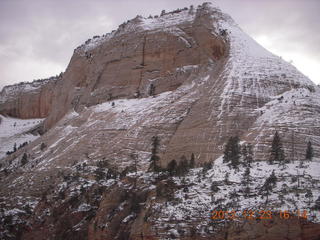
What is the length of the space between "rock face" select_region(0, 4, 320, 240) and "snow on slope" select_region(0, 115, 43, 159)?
34.9 feet

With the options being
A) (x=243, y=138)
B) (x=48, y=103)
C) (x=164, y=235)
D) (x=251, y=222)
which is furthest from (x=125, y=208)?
(x=48, y=103)

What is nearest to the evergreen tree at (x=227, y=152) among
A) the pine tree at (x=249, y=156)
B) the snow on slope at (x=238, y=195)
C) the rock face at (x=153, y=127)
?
the pine tree at (x=249, y=156)

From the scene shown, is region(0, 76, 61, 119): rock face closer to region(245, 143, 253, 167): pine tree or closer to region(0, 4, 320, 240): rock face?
region(0, 4, 320, 240): rock face

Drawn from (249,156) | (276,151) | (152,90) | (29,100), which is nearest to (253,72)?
(152,90)

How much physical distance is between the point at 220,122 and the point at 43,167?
17.3 metres

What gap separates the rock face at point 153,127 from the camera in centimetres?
3331

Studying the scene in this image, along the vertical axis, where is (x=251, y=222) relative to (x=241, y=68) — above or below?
below

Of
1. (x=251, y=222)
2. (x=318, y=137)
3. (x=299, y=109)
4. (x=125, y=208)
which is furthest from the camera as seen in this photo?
(x=299, y=109)

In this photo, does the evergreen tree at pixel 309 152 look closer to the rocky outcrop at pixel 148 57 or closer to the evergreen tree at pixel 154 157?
the evergreen tree at pixel 154 157

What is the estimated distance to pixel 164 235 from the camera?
28.1 metres

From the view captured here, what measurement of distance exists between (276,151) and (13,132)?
59918mm

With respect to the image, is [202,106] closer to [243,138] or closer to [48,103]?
[243,138]

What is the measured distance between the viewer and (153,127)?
165ft

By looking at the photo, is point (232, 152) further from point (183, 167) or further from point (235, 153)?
point (183, 167)
